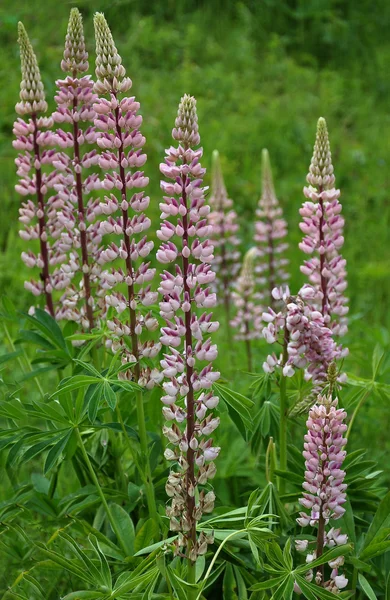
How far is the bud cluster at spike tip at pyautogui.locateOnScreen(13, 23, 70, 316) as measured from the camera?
2.86m

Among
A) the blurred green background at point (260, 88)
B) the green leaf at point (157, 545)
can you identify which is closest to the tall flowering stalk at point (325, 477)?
the green leaf at point (157, 545)

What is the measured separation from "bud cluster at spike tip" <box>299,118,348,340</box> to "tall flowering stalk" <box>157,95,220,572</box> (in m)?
0.60

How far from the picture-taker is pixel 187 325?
7.08 feet

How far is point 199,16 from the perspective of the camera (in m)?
8.52

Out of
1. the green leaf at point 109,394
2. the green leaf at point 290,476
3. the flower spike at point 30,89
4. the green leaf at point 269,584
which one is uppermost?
the flower spike at point 30,89

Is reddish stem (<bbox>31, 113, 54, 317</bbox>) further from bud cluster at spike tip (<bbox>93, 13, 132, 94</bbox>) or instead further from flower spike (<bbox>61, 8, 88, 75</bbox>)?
bud cluster at spike tip (<bbox>93, 13, 132, 94</bbox>)

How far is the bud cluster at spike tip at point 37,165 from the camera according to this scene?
2859 millimetres

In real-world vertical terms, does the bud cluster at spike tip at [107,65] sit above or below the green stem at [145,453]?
above

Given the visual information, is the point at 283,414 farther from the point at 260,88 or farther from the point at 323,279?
the point at 260,88

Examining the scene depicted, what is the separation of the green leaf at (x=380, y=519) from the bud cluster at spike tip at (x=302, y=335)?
1.27 ft

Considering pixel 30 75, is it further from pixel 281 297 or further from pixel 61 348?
pixel 281 297

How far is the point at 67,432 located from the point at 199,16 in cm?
684

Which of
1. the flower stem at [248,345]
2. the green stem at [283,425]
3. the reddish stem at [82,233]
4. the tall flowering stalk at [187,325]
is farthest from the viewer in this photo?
the flower stem at [248,345]

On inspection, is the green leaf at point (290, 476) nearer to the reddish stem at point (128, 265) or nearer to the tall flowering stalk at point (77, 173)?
the reddish stem at point (128, 265)
